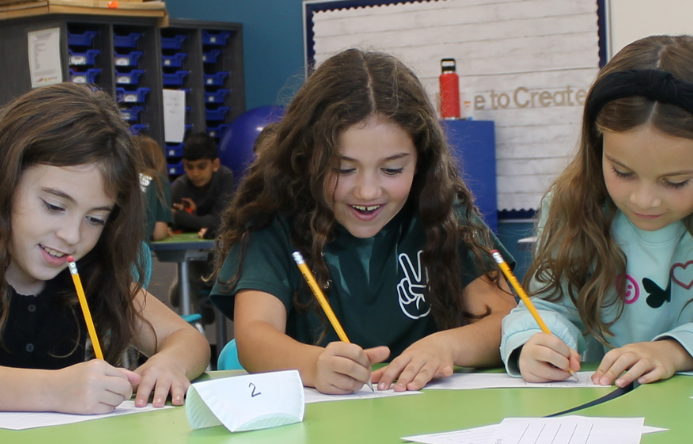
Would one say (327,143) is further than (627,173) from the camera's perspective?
Yes

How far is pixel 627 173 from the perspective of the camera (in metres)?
1.14

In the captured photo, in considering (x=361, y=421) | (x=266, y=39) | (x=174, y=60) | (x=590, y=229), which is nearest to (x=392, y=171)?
(x=590, y=229)

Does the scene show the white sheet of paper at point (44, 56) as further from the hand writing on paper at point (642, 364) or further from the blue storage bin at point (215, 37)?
the hand writing on paper at point (642, 364)

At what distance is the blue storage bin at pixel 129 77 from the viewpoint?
480cm

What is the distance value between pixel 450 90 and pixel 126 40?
6.12 ft

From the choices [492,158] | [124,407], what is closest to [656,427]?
[124,407]

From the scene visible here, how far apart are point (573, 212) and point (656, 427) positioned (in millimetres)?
513

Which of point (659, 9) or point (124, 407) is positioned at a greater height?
point (659, 9)

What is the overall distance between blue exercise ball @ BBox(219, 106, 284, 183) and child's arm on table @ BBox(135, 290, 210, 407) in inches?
140

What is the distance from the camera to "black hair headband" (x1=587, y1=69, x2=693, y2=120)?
1096 millimetres

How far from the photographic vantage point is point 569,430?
775 mm

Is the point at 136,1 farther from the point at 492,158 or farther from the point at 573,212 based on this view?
the point at 573,212

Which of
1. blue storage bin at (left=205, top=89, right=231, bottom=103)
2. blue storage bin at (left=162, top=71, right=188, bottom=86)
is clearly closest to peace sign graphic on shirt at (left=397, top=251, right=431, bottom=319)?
blue storage bin at (left=162, top=71, right=188, bottom=86)

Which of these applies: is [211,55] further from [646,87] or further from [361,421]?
[361,421]
